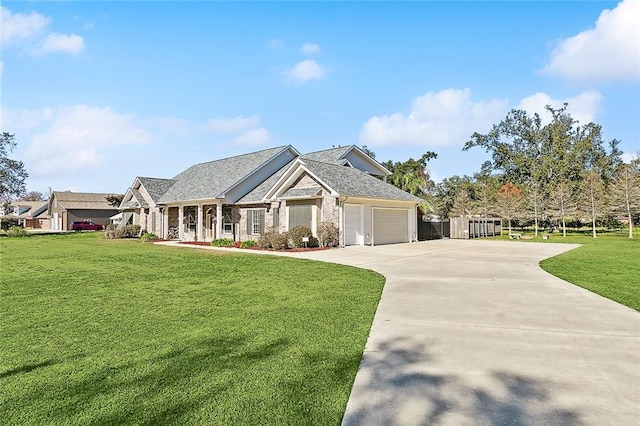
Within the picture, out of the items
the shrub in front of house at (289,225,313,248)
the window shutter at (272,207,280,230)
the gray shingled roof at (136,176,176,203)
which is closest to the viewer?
the shrub in front of house at (289,225,313,248)

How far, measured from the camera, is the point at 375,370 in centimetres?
400

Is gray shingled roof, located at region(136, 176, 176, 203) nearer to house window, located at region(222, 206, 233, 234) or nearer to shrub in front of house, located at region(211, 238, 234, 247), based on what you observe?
house window, located at region(222, 206, 233, 234)

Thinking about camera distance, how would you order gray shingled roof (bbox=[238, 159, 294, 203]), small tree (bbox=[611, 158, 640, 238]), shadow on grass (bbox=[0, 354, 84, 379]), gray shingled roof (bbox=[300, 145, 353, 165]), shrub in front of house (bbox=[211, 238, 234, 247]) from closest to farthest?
1. shadow on grass (bbox=[0, 354, 84, 379])
2. shrub in front of house (bbox=[211, 238, 234, 247])
3. gray shingled roof (bbox=[238, 159, 294, 203])
4. gray shingled roof (bbox=[300, 145, 353, 165])
5. small tree (bbox=[611, 158, 640, 238])

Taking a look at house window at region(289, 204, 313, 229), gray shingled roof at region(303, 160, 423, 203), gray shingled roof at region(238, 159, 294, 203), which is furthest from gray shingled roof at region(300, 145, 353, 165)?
house window at region(289, 204, 313, 229)

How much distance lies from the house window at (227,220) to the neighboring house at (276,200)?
0.23 ft

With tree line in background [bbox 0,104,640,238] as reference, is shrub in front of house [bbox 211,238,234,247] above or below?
below

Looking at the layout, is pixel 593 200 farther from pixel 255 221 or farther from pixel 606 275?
pixel 255 221

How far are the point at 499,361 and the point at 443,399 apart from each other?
4.36ft

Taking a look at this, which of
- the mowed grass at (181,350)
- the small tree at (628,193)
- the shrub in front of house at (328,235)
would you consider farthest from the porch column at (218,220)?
the small tree at (628,193)

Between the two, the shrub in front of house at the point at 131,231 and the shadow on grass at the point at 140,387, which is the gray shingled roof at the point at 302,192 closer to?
the shadow on grass at the point at 140,387

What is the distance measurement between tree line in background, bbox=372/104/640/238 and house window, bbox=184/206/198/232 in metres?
21.8

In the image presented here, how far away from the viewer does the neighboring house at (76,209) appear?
56219 millimetres

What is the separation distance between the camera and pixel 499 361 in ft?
14.0

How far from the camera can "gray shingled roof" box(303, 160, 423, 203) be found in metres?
20.8
